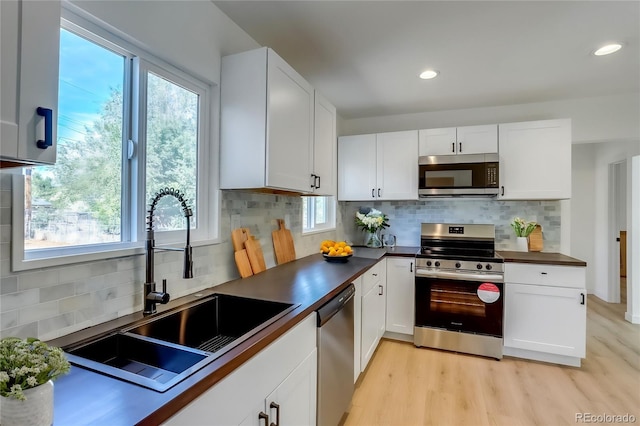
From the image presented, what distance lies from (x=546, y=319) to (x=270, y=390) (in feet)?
8.74

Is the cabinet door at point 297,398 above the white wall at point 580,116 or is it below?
below

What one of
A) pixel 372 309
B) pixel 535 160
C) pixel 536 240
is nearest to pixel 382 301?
pixel 372 309

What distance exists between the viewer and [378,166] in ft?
11.5

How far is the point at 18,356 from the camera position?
1.92ft

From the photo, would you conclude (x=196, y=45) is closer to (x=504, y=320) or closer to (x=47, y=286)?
(x=47, y=286)

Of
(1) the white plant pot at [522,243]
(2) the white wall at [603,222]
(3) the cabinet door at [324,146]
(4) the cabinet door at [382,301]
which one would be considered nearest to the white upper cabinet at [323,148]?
(3) the cabinet door at [324,146]

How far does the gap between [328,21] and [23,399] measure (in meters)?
2.07

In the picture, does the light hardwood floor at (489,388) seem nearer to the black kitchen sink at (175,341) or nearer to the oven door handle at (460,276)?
the oven door handle at (460,276)

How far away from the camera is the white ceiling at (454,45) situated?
1782 mm

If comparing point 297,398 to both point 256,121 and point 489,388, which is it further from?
point 489,388

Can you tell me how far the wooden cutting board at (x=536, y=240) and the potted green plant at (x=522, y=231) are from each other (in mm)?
68

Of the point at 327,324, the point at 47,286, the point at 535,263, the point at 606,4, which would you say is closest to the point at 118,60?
the point at 47,286

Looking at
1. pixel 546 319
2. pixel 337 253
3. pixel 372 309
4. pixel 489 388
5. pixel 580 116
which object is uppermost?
pixel 580 116

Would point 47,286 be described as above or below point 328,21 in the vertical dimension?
below
